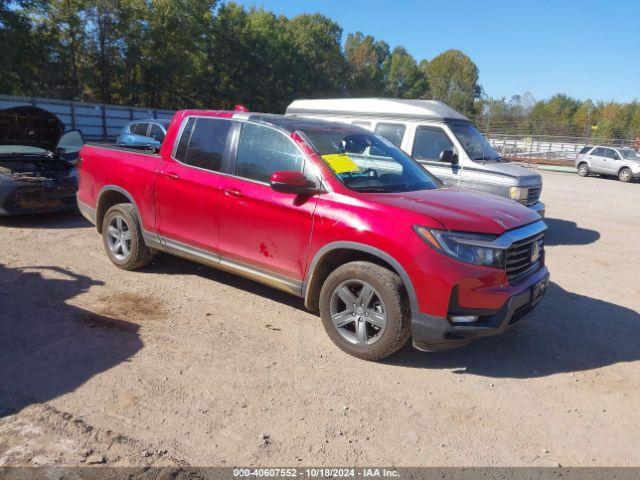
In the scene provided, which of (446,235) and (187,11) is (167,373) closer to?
(446,235)

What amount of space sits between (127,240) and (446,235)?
147 inches

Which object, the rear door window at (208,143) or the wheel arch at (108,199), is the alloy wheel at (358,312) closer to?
the rear door window at (208,143)

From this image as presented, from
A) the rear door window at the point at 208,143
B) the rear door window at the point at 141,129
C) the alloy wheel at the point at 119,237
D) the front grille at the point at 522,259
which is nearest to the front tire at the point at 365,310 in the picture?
the front grille at the point at 522,259

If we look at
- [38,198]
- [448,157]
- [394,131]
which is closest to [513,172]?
[448,157]

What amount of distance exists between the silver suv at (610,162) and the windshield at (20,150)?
22952 millimetres

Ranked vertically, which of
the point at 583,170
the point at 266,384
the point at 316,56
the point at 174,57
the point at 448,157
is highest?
the point at 316,56

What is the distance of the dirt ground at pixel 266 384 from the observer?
3.00 meters

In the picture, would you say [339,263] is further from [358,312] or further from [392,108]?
[392,108]

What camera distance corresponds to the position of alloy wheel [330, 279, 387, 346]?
3.95m

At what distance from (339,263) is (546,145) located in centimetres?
3745

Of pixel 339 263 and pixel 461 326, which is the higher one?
pixel 339 263

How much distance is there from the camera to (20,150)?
27.9ft

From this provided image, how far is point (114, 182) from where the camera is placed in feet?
19.0

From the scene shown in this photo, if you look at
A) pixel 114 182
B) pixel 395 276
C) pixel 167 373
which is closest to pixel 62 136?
pixel 114 182
